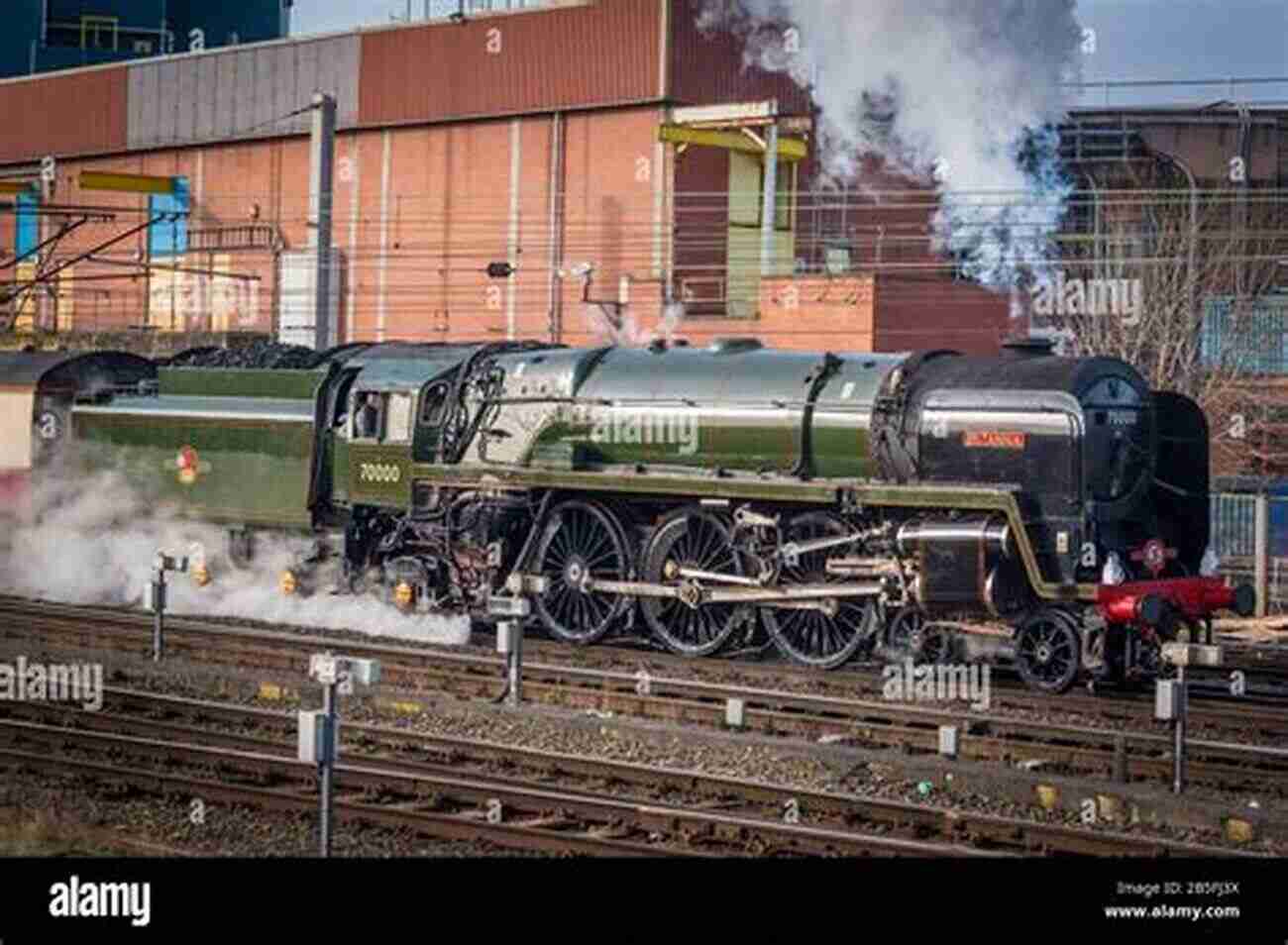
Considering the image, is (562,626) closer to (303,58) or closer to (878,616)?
(878,616)

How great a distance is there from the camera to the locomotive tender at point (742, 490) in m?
17.5

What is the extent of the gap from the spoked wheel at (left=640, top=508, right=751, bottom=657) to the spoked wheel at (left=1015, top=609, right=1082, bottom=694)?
9.64 feet

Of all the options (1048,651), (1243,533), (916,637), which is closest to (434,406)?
(916,637)

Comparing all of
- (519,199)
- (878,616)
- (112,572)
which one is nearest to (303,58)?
(519,199)

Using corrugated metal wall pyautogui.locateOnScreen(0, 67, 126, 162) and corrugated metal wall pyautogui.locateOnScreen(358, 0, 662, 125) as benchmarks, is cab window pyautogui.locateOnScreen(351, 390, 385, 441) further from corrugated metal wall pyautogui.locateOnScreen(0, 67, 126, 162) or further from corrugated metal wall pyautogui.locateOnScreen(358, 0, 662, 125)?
corrugated metal wall pyautogui.locateOnScreen(0, 67, 126, 162)

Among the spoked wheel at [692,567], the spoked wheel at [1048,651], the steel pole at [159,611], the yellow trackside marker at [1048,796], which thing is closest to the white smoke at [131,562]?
the steel pole at [159,611]

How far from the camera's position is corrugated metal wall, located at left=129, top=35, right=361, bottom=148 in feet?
152

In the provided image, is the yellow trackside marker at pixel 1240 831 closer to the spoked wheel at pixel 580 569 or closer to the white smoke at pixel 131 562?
the spoked wheel at pixel 580 569

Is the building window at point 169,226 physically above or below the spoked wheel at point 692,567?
above

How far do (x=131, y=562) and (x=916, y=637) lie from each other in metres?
11.1

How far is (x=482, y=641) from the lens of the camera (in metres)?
21.7

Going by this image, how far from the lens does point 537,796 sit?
1270cm

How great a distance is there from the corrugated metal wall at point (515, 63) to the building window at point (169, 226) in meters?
6.29

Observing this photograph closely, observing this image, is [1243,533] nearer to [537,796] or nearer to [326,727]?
[537,796]
